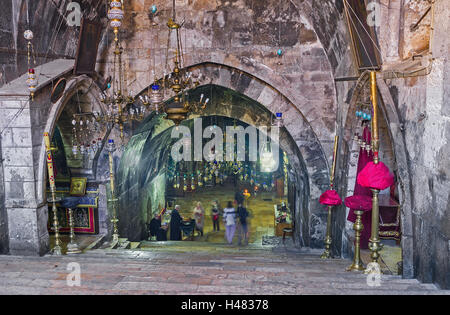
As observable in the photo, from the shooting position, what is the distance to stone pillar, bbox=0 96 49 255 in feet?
22.7

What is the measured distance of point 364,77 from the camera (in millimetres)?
6523

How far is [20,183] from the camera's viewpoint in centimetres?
714

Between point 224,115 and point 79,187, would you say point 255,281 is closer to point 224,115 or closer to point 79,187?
point 79,187

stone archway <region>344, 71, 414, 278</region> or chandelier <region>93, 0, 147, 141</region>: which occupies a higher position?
chandelier <region>93, 0, 147, 141</region>

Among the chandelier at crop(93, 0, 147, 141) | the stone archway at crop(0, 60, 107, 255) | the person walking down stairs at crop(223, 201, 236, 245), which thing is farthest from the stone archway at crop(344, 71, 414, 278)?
the person walking down stairs at crop(223, 201, 236, 245)

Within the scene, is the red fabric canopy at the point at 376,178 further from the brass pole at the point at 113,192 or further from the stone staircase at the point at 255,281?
the brass pole at the point at 113,192

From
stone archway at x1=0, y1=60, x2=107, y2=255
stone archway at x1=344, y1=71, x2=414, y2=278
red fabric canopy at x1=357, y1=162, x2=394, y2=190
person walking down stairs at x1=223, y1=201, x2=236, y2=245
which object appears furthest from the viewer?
person walking down stairs at x1=223, y1=201, x2=236, y2=245

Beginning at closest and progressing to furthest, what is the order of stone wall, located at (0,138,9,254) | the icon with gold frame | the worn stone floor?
the worn stone floor → stone wall, located at (0,138,9,254) → the icon with gold frame

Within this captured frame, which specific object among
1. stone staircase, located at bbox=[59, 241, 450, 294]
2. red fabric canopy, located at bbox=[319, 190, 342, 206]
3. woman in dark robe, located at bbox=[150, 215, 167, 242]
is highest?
red fabric canopy, located at bbox=[319, 190, 342, 206]

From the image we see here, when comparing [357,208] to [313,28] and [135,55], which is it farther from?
[135,55]

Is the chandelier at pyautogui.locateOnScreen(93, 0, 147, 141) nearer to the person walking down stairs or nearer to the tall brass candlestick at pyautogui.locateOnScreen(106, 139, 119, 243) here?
the tall brass candlestick at pyautogui.locateOnScreen(106, 139, 119, 243)

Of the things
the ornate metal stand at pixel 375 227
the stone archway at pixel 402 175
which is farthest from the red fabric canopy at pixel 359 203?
the ornate metal stand at pixel 375 227

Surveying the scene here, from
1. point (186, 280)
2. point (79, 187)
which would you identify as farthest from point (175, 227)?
point (186, 280)
